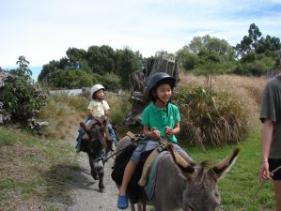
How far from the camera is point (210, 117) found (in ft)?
43.7

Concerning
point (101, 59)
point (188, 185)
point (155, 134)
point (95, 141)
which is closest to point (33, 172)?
point (95, 141)

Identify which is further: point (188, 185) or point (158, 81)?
point (158, 81)

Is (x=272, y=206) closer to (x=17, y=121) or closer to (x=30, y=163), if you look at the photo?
(x=30, y=163)

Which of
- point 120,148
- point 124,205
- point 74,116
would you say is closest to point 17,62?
point 74,116

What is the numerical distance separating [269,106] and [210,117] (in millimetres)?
8891

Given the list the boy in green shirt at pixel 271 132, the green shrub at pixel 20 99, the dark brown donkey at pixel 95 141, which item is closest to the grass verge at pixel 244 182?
the boy in green shirt at pixel 271 132

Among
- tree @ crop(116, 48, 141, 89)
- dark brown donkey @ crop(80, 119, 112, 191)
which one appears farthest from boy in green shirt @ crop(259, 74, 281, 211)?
tree @ crop(116, 48, 141, 89)

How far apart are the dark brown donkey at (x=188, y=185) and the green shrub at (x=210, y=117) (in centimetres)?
820

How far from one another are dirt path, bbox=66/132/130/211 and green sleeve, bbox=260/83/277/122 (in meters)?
4.16

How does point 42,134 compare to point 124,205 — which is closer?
point 124,205

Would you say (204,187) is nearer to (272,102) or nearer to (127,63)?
(272,102)

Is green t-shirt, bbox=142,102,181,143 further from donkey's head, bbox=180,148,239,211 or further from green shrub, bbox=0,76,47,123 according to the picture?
green shrub, bbox=0,76,47,123

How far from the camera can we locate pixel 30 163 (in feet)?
33.3

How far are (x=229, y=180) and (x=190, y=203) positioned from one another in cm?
569
